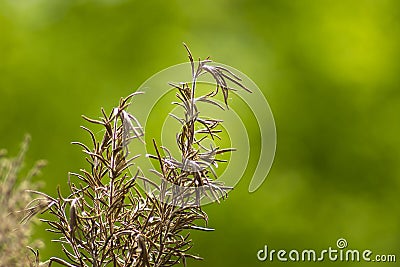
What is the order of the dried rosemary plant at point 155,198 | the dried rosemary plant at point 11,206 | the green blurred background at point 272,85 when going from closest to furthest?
the dried rosemary plant at point 11,206 < the dried rosemary plant at point 155,198 < the green blurred background at point 272,85

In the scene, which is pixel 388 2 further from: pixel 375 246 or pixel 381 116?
pixel 375 246

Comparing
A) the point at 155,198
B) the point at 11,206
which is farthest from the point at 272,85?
the point at 11,206

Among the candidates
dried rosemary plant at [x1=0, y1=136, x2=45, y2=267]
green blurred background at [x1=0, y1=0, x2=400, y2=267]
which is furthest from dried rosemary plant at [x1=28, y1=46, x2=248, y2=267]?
green blurred background at [x1=0, y1=0, x2=400, y2=267]

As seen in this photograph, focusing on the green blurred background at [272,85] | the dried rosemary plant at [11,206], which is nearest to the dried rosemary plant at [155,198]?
the dried rosemary plant at [11,206]

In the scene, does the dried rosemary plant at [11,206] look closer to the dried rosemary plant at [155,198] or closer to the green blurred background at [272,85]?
the dried rosemary plant at [155,198]

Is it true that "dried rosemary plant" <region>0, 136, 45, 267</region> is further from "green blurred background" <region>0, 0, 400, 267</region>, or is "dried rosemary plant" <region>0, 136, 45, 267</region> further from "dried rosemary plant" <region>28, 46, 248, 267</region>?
"green blurred background" <region>0, 0, 400, 267</region>

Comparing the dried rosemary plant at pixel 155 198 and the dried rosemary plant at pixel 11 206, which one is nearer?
the dried rosemary plant at pixel 11 206

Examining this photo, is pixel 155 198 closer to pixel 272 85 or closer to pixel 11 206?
pixel 11 206

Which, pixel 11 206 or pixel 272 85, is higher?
pixel 272 85
